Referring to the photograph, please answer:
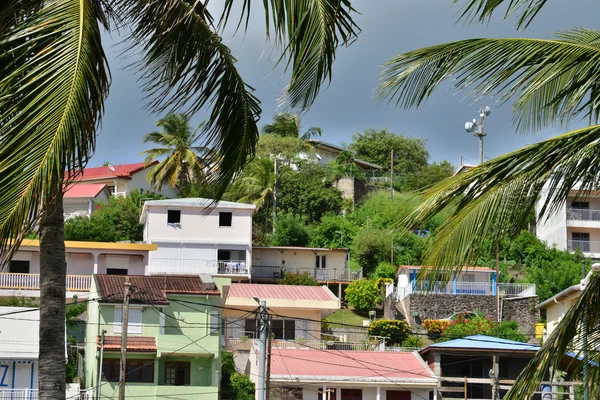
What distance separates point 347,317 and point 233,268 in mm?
7906

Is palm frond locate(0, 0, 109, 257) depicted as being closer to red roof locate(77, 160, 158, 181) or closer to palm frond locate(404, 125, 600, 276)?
palm frond locate(404, 125, 600, 276)

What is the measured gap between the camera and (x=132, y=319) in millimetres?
40875

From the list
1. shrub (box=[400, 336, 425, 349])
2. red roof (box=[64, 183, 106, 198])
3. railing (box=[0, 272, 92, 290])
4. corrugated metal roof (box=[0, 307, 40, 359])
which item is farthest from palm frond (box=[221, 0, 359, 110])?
red roof (box=[64, 183, 106, 198])

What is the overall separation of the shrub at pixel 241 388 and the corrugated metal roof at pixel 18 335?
8.37 metres

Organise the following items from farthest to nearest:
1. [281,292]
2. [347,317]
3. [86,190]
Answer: [86,190], [347,317], [281,292]

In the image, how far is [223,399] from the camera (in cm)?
4075

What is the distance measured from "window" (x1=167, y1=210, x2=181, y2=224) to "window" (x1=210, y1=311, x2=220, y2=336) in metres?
17.2

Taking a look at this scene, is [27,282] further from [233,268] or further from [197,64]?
[197,64]

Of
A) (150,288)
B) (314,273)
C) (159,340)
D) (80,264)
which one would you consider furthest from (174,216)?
(159,340)

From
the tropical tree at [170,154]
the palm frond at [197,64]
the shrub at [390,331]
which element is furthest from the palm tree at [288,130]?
the palm frond at [197,64]

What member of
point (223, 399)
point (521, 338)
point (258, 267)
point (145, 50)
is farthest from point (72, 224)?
point (145, 50)

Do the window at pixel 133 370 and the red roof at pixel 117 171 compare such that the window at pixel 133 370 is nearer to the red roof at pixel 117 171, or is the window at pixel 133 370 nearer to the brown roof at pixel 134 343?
the brown roof at pixel 134 343

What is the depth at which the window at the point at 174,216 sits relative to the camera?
2303 inches

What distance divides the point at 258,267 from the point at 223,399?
19.9m
